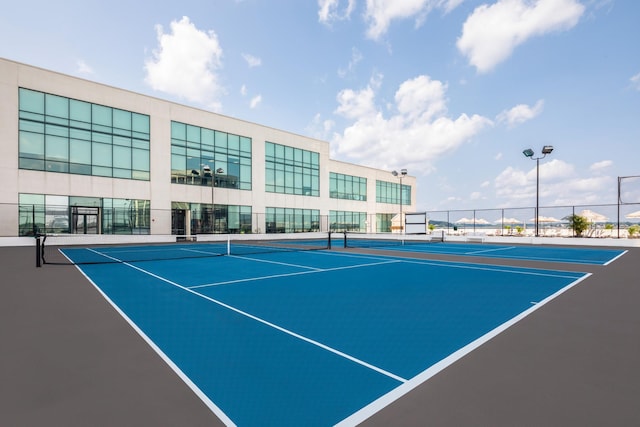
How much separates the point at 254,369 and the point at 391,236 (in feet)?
112

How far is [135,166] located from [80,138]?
4516 millimetres

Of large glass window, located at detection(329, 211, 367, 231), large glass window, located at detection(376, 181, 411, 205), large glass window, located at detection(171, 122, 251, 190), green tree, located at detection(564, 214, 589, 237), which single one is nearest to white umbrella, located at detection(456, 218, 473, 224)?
green tree, located at detection(564, 214, 589, 237)

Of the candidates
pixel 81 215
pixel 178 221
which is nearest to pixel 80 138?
pixel 81 215

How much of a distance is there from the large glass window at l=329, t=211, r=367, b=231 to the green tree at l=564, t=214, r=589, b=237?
26785 mm

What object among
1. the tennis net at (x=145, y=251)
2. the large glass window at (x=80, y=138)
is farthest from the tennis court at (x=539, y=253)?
the large glass window at (x=80, y=138)

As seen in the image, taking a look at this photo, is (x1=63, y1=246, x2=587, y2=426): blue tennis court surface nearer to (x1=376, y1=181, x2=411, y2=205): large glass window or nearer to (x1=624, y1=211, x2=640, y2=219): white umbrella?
(x1=624, y1=211, x2=640, y2=219): white umbrella

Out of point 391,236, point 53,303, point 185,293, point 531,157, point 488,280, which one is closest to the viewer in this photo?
point 53,303

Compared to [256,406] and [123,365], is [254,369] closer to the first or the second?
[256,406]

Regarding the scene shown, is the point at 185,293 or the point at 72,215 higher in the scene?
the point at 72,215

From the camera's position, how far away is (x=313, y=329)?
502cm

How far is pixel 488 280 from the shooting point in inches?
380

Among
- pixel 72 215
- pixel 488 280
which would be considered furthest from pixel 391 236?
pixel 72 215

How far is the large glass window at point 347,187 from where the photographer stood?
50281 millimetres

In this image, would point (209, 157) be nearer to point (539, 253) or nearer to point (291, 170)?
point (291, 170)
